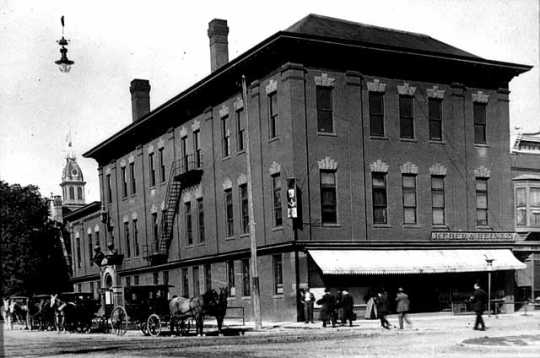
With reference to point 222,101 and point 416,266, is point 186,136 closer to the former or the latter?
point 222,101

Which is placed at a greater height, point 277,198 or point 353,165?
point 353,165

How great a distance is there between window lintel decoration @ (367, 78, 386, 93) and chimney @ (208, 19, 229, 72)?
1028 centimetres

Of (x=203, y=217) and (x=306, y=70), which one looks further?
(x=203, y=217)

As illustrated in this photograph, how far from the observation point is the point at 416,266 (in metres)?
34.5

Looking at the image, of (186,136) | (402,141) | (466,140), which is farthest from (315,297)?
(186,136)

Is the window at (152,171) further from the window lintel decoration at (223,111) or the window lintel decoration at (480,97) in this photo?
the window lintel decoration at (480,97)

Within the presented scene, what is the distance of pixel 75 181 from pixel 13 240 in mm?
98834

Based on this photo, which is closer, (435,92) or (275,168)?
(275,168)

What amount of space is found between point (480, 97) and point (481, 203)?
17.0 ft

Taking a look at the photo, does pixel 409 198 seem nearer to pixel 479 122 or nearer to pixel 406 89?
pixel 406 89

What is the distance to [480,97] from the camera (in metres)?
38.5

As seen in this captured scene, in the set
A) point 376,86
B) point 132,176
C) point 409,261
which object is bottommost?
point 409,261

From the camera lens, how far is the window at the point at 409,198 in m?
36.2

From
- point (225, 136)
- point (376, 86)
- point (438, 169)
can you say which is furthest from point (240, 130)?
point (438, 169)
